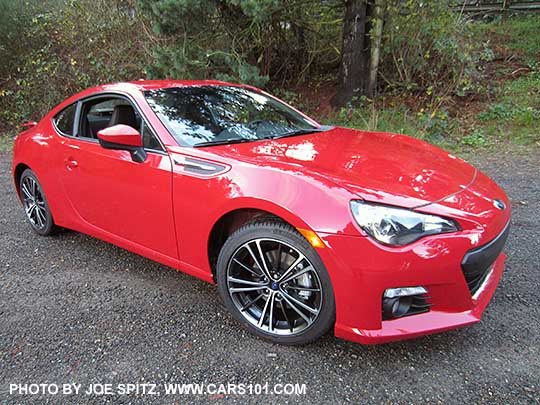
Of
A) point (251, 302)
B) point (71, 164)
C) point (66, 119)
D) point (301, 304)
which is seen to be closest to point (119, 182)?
point (71, 164)

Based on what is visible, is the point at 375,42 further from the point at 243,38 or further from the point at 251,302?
the point at 251,302

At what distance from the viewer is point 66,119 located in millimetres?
3395

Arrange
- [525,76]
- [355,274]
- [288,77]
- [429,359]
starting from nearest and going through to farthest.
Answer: [355,274] → [429,359] → [525,76] → [288,77]

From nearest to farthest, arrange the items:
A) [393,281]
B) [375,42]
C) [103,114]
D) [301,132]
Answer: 1. [393,281]
2. [301,132]
3. [103,114]
4. [375,42]

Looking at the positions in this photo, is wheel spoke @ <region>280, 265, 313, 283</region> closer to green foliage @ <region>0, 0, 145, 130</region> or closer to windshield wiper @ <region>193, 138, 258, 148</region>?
windshield wiper @ <region>193, 138, 258, 148</region>

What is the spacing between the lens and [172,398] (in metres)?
1.88

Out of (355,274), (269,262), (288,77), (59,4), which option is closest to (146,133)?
(269,262)

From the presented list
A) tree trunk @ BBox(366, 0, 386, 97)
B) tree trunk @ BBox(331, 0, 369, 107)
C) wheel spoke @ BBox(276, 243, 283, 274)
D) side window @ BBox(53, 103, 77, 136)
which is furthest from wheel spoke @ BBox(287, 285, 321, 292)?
tree trunk @ BBox(331, 0, 369, 107)

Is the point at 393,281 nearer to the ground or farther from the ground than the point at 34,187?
farther from the ground

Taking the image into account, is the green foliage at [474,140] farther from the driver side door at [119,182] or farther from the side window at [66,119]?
the side window at [66,119]

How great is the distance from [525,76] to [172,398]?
31.8 feet

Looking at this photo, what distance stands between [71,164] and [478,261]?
284cm

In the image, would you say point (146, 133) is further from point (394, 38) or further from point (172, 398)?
point (394, 38)

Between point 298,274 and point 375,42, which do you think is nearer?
point 298,274
